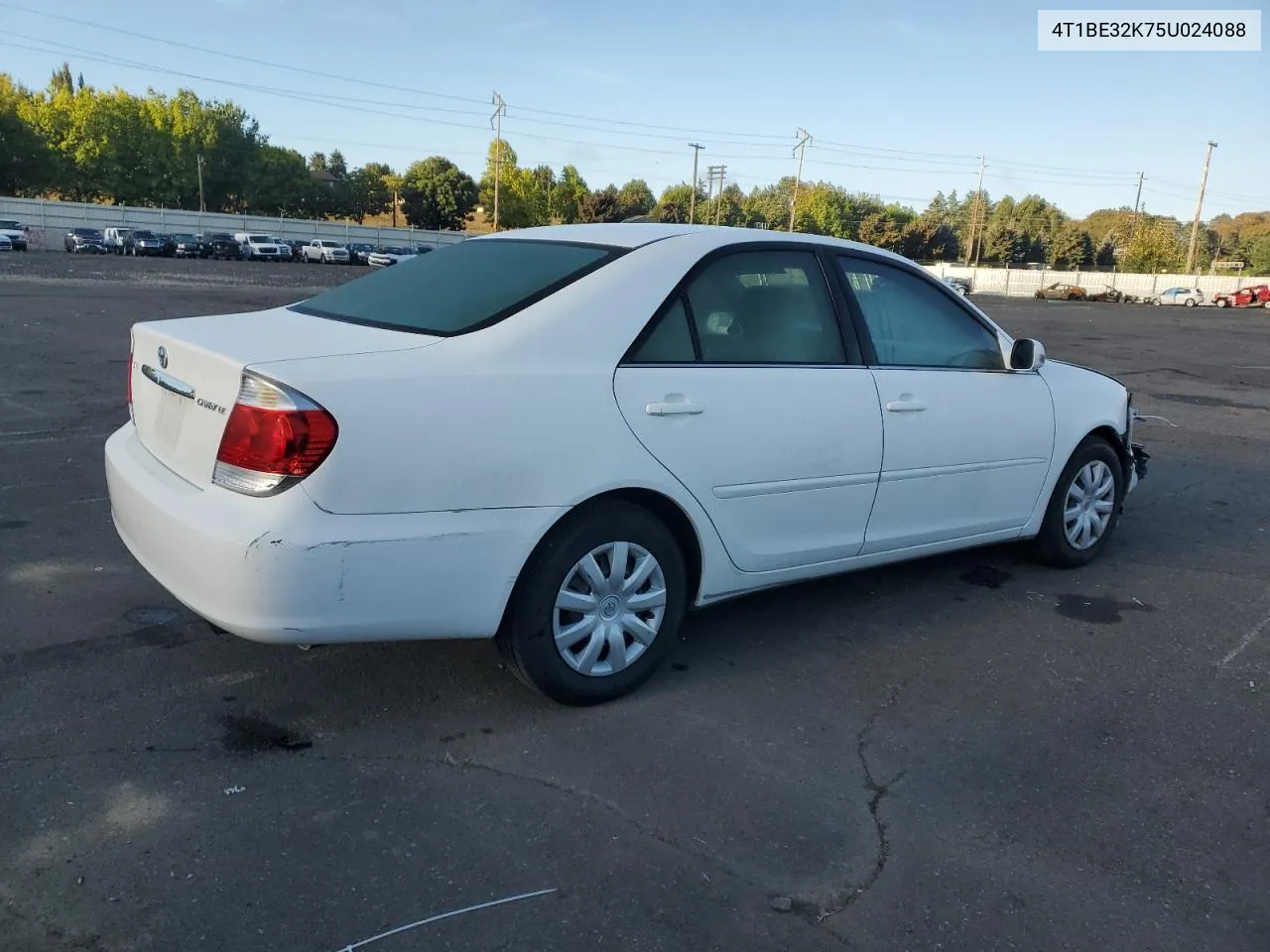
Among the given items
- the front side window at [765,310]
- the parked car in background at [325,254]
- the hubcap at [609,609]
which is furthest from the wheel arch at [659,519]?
the parked car in background at [325,254]

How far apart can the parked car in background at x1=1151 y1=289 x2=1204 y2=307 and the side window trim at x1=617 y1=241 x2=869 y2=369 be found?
6272 cm

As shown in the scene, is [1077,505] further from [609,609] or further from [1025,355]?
[609,609]

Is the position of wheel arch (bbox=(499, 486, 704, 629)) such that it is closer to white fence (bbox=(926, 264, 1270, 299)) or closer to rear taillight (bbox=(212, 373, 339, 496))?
rear taillight (bbox=(212, 373, 339, 496))

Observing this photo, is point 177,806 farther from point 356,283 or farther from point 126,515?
point 356,283

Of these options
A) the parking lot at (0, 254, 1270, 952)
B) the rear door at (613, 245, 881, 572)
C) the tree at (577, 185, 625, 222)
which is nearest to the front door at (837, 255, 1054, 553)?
the rear door at (613, 245, 881, 572)

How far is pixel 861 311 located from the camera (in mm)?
4211

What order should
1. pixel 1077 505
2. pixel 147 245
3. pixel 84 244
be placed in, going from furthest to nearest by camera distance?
pixel 147 245
pixel 84 244
pixel 1077 505

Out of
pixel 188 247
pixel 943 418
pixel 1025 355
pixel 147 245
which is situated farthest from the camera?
pixel 188 247

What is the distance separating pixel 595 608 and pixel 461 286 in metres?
1.30

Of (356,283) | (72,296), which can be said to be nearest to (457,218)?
(72,296)

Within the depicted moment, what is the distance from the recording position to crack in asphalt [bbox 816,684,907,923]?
2.51 m

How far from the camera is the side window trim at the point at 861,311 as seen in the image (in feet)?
13.7

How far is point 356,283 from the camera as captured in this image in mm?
4172

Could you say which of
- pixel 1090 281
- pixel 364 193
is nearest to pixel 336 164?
pixel 364 193
